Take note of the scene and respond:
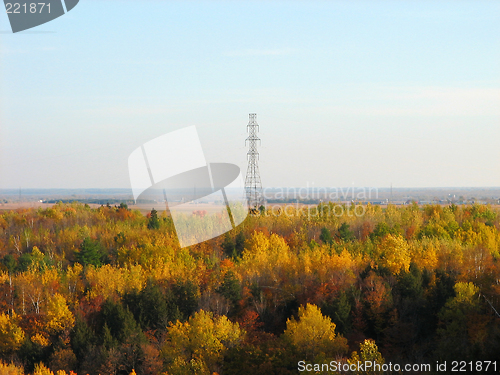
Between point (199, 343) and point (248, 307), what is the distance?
8.98 m

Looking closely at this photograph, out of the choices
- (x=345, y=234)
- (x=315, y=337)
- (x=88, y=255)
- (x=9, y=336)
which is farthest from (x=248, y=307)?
(x=345, y=234)

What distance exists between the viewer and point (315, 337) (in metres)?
34.7

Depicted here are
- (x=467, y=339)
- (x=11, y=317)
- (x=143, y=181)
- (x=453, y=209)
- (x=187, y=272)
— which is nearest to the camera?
(x=143, y=181)

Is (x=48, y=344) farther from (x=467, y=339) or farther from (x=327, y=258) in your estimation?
(x=467, y=339)

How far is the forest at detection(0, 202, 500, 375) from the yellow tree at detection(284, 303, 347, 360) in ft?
0.29

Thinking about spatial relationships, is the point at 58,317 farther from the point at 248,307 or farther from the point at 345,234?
the point at 345,234

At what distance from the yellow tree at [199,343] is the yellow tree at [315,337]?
3842 millimetres

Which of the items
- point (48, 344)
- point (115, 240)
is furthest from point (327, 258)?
point (115, 240)

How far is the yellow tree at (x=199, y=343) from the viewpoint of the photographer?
32.8m

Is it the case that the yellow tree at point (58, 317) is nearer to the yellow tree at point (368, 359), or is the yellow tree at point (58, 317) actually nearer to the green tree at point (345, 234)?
the yellow tree at point (368, 359)

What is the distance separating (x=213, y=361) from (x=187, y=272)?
720 inches

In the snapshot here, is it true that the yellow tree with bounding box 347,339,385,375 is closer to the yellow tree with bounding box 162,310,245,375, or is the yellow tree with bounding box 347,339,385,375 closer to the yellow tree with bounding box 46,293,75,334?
the yellow tree with bounding box 162,310,245,375

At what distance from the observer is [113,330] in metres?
40.2

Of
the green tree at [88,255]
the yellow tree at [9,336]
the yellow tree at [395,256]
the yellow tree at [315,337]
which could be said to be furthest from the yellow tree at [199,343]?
the green tree at [88,255]
